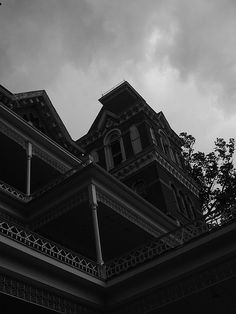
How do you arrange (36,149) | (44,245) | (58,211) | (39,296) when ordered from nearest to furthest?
(39,296) → (44,245) → (58,211) → (36,149)

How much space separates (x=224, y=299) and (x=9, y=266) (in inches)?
220

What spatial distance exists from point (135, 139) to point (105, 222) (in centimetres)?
1402

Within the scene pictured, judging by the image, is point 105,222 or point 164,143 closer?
point 105,222

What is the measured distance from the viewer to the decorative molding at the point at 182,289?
36.5 feet

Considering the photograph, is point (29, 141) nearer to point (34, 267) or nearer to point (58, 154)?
point (58, 154)

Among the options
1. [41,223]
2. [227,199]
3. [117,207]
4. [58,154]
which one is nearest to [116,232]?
[117,207]

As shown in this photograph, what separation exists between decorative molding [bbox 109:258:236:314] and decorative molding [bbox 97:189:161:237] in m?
5.91

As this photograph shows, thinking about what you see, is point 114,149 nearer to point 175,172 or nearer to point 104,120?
point 104,120

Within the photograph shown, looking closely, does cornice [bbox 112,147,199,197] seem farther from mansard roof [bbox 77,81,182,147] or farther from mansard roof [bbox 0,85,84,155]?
mansard roof [bbox 0,85,84,155]

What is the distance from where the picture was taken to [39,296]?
10.9 metres

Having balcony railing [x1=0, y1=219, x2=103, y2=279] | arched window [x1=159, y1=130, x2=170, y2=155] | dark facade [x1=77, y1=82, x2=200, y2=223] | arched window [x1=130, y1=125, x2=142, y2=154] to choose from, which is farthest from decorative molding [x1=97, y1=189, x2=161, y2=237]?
arched window [x1=159, y1=130, x2=170, y2=155]

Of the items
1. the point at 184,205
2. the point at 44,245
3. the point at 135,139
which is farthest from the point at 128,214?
the point at 135,139

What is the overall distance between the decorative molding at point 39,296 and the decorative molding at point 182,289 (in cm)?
122

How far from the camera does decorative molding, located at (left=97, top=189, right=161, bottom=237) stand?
57.7 feet
